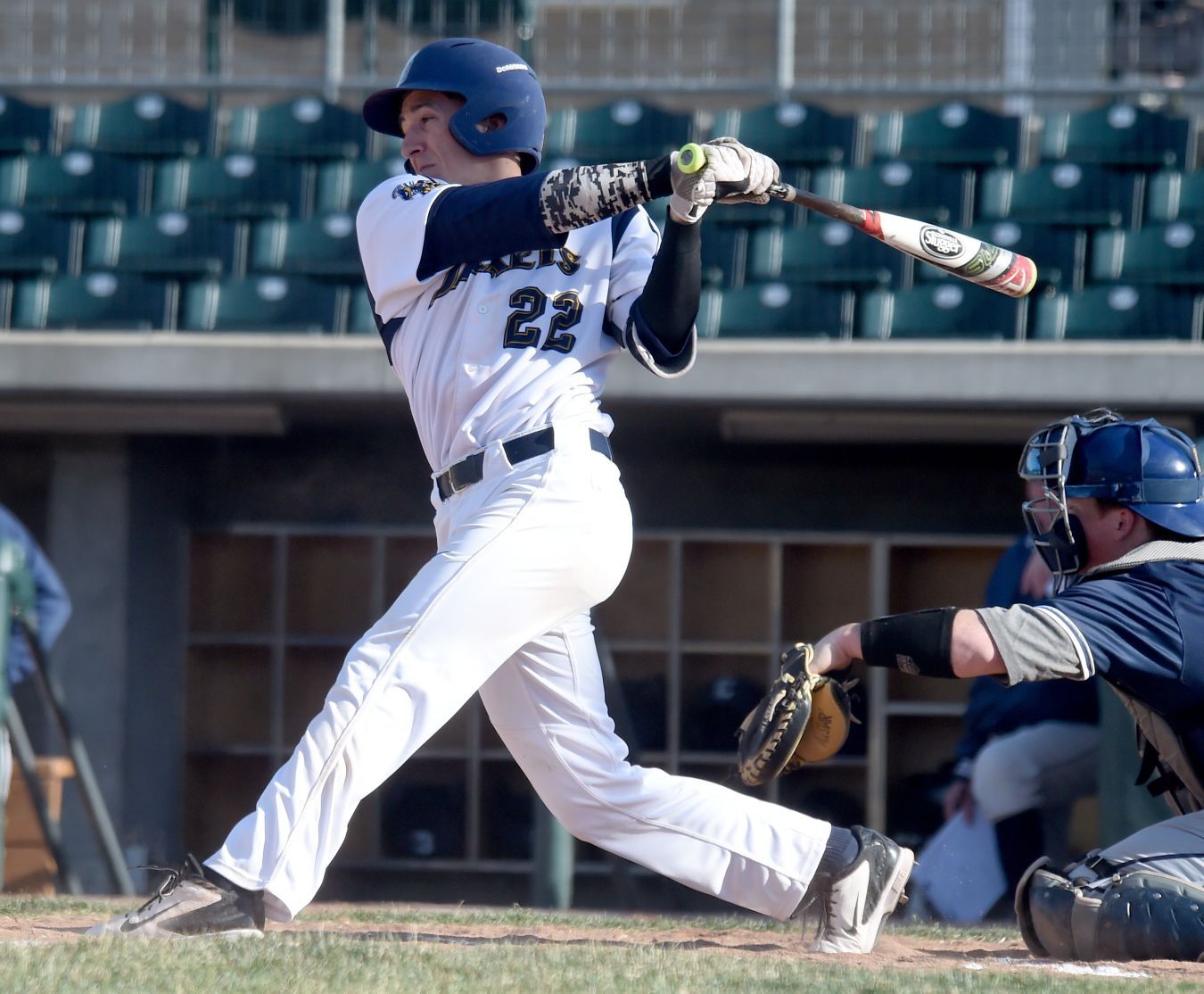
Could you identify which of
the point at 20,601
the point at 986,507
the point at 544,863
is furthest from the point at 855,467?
the point at 20,601

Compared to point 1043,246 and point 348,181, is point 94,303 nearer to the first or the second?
point 348,181

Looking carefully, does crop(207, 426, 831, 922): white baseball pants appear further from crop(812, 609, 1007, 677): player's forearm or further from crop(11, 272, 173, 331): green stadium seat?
crop(11, 272, 173, 331): green stadium seat

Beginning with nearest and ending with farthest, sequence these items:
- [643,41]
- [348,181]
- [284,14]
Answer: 1. [348,181]
2. [284,14]
3. [643,41]

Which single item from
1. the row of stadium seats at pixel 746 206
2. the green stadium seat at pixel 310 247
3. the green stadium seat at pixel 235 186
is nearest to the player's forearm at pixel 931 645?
the row of stadium seats at pixel 746 206

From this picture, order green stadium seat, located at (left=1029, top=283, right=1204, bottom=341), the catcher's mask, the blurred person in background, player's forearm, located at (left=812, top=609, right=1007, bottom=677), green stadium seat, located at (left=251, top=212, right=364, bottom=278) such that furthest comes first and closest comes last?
green stadium seat, located at (left=251, top=212, right=364, bottom=278) < green stadium seat, located at (left=1029, top=283, right=1204, bottom=341) < the blurred person in background < the catcher's mask < player's forearm, located at (left=812, top=609, right=1007, bottom=677)

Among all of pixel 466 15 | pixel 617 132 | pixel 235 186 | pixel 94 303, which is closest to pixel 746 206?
pixel 617 132

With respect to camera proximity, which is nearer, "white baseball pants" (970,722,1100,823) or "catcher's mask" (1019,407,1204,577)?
"catcher's mask" (1019,407,1204,577)

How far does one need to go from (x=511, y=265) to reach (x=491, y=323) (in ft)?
0.35

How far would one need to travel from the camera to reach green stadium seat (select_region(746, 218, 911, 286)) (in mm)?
6195

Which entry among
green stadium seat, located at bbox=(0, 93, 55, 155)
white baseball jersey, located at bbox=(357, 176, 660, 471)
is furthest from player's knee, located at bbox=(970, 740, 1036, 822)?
green stadium seat, located at bbox=(0, 93, 55, 155)

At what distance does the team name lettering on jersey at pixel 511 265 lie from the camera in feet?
8.38

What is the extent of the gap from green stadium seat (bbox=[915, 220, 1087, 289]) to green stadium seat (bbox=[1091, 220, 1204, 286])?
0.08 m

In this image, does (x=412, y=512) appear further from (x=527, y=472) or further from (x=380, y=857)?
(x=527, y=472)

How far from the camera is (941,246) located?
8.45ft
